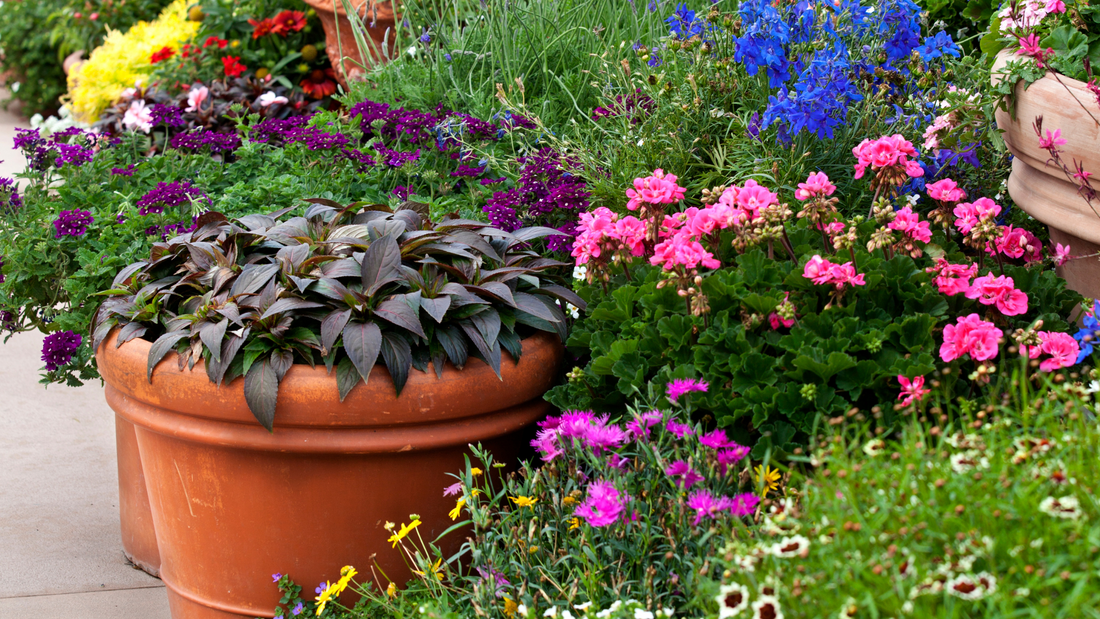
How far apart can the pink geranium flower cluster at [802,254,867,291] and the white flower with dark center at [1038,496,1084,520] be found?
72cm

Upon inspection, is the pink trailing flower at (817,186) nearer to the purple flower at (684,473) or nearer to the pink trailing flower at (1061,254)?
the pink trailing flower at (1061,254)

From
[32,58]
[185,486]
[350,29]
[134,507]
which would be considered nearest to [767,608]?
[185,486]

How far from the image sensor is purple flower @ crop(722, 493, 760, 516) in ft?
5.17

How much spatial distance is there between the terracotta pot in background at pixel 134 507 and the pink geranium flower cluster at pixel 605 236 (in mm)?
1360

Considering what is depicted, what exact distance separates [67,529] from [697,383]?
2200 millimetres

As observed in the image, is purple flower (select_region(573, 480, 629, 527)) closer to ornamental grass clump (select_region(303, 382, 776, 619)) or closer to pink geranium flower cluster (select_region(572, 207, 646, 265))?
ornamental grass clump (select_region(303, 382, 776, 619))

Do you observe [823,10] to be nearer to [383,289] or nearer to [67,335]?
[383,289]

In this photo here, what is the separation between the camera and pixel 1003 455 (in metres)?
1.32

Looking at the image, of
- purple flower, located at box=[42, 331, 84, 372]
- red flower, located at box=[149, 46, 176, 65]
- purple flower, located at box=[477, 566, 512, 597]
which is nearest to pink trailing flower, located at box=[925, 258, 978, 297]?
purple flower, located at box=[477, 566, 512, 597]

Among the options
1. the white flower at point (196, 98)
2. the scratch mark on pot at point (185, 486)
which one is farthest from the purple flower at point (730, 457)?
the white flower at point (196, 98)

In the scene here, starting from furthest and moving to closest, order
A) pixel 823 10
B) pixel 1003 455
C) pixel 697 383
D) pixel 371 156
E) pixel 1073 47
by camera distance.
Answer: pixel 371 156 → pixel 823 10 → pixel 1073 47 → pixel 697 383 → pixel 1003 455

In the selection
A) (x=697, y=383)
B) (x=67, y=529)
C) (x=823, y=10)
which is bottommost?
(x=67, y=529)

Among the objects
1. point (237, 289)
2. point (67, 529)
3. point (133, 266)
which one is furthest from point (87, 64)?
point (237, 289)

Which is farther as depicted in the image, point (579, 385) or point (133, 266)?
point (133, 266)
